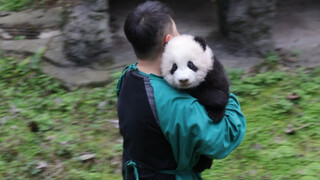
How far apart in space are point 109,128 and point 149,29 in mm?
2489

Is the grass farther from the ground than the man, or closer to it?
closer to it

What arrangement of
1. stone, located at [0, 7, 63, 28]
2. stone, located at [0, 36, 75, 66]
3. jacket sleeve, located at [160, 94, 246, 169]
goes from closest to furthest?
jacket sleeve, located at [160, 94, 246, 169] < stone, located at [0, 36, 75, 66] < stone, located at [0, 7, 63, 28]

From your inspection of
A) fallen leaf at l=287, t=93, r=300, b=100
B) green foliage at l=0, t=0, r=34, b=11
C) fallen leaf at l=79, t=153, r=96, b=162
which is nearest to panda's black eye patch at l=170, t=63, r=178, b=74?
fallen leaf at l=79, t=153, r=96, b=162

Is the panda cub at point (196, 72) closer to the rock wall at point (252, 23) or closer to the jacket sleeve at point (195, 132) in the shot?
the jacket sleeve at point (195, 132)

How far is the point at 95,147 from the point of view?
3.98 meters

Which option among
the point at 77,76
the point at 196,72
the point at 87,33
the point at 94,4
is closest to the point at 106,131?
the point at 77,76

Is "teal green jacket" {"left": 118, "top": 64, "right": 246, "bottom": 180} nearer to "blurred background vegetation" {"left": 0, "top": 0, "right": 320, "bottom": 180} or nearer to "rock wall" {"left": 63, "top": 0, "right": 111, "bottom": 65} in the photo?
"blurred background vegetation" {"left": 0, "top": 0, "right": 320, "bottom": 180}

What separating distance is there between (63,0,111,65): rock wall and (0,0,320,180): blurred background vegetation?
1.26ft

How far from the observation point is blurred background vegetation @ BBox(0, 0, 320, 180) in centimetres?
357

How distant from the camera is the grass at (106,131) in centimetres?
355

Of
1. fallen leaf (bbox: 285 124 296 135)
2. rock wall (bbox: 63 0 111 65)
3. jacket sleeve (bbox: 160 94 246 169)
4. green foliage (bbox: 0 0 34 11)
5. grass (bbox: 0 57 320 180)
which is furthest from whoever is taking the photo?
green foliage (bbox: 0 0 34 11)

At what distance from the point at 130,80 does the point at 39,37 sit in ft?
15.0

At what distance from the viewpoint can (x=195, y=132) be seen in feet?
6.00

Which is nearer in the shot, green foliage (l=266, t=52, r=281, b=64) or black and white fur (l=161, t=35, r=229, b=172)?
black and white fur (l=161, t=35, r=229, b=172)
